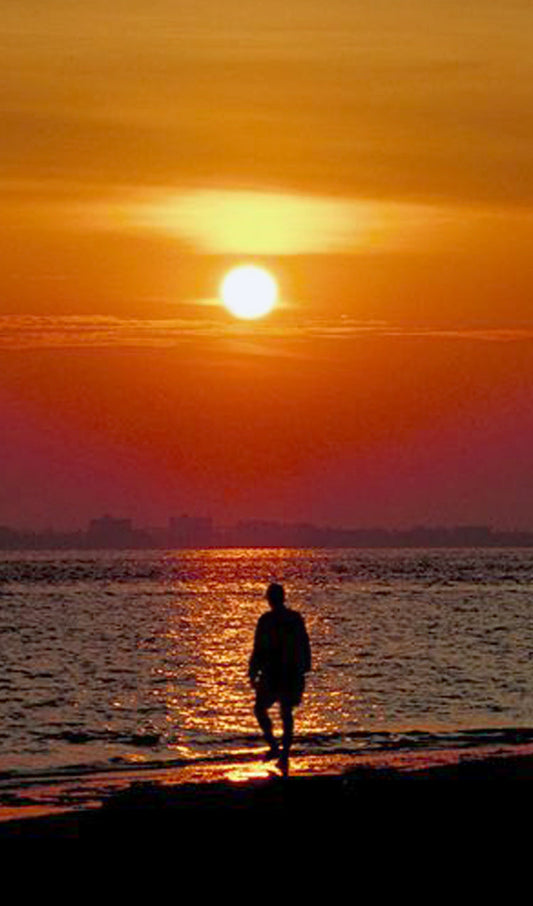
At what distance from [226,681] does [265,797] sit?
103 ft

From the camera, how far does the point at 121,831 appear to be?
16.9 metres

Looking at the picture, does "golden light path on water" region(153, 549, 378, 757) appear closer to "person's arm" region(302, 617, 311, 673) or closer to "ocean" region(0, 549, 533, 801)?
"ocean" region(0, 549, 533, 801)

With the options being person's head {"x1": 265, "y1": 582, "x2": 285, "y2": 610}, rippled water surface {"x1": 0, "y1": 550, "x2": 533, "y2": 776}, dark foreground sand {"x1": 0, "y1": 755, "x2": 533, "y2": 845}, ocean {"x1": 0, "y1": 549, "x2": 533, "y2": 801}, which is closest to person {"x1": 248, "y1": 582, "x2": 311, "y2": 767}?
person's head {"x1": 265, "y1": 582, "x2": 285, "y2": 610}

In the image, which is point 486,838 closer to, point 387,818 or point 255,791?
point 387,818

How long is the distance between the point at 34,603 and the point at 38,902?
4165 inches

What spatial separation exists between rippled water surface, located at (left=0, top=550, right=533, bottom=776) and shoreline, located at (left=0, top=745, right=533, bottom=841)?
16.4 ft

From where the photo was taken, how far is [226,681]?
50781 millimetres

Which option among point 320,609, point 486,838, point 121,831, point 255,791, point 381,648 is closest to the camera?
point 486,838

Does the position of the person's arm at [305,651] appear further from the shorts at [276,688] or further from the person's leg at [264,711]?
the person's leg at [264,711]

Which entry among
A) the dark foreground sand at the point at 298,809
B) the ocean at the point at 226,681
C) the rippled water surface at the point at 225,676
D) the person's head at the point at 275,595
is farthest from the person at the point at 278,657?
the rippled water surface at the point at 225,676

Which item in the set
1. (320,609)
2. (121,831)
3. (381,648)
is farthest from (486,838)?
(320,609)

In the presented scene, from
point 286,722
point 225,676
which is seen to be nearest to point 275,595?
point 286,722

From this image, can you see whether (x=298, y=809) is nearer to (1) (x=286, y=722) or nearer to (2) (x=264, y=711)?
(2) (x=264, y=711)

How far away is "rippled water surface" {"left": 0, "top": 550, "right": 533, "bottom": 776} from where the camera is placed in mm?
33812
